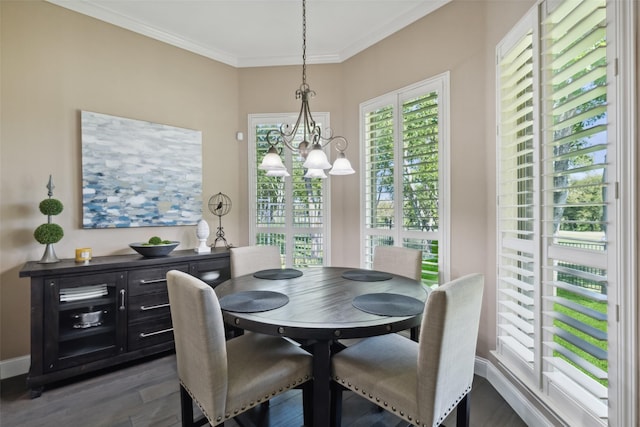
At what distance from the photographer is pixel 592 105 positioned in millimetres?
1311

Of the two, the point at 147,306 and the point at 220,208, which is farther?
the point at 220,208

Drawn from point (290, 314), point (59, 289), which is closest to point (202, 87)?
point (59, 289)

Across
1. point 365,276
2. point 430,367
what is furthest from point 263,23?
point 430,367

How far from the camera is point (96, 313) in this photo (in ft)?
7.59

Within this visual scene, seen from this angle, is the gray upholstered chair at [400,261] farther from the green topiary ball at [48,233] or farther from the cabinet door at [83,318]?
the green topiary ball at [48,233]

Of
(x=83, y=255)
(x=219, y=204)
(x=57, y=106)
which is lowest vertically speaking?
(x=83, y=255)

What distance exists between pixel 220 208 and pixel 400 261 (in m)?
2.09

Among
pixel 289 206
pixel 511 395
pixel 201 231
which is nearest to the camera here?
pixel 511 395

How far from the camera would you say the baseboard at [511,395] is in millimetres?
1639

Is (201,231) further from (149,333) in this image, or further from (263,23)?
(263,23)

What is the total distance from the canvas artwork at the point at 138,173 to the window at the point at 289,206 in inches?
26.2

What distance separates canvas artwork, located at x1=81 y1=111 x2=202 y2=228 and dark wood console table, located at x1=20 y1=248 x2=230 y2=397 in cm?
44

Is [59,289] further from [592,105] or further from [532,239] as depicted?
[592,105]

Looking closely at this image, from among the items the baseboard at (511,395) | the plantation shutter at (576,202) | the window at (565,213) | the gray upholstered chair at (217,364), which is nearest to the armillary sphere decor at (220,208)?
the gray upholstered chair at (217,364)
